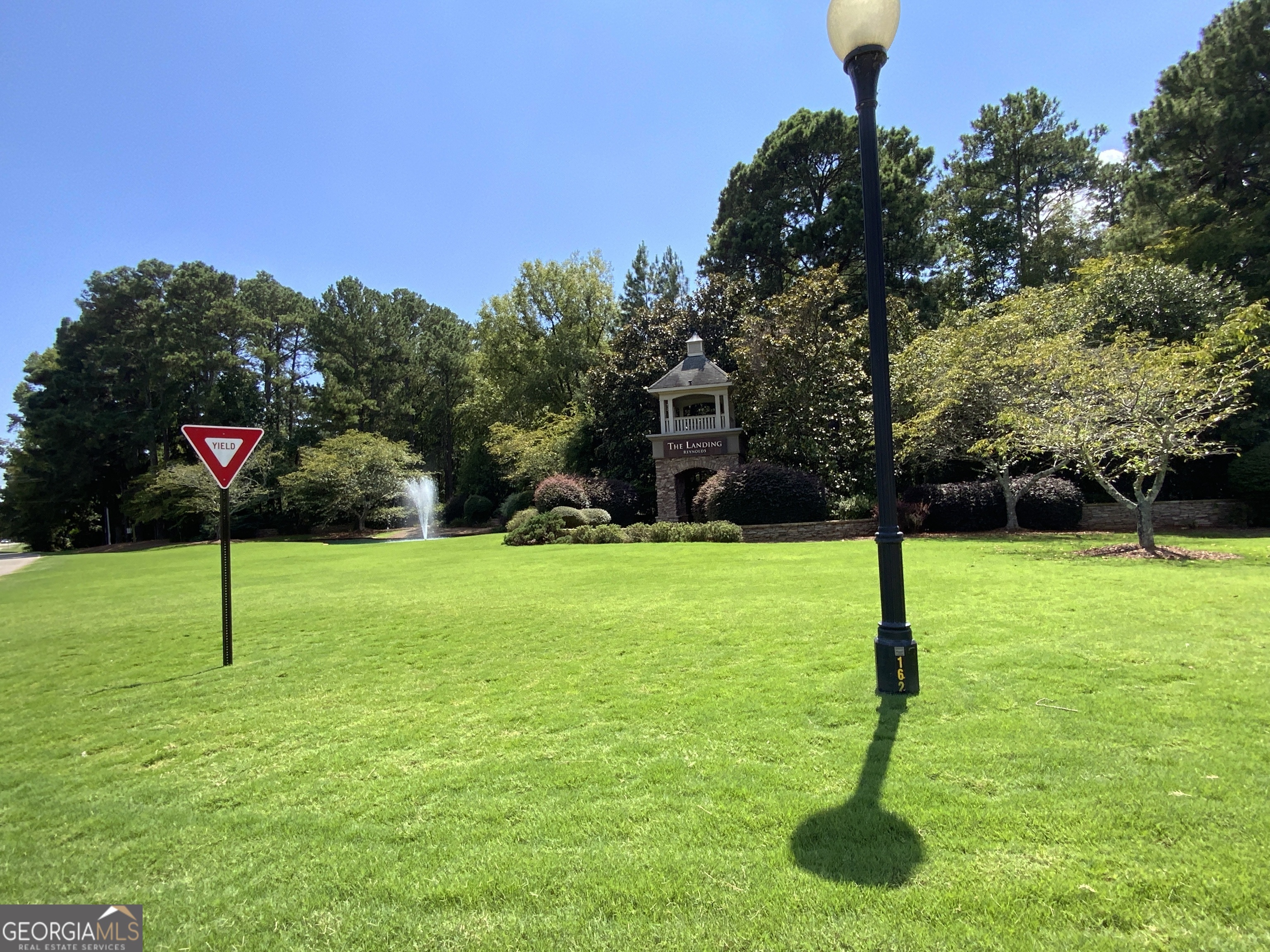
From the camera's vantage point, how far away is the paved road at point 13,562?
23419 mm

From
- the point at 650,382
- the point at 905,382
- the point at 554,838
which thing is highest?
the point at 650,382

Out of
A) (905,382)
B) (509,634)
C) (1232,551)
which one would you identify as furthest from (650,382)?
(509,634)

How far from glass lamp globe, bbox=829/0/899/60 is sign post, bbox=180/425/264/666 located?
6.12 m

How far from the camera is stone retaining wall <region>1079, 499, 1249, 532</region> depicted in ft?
58.6

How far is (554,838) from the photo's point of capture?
9.09 feet

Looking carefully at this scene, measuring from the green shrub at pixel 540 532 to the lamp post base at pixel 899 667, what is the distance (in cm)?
1576

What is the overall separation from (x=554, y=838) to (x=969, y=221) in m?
39.8

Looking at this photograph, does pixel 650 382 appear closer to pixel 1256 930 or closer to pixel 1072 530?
pixel 1072 530

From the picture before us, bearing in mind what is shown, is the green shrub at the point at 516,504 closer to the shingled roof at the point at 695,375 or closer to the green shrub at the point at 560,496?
the green shrub at the point at 560,496

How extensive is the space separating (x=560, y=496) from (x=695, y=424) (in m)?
6.11

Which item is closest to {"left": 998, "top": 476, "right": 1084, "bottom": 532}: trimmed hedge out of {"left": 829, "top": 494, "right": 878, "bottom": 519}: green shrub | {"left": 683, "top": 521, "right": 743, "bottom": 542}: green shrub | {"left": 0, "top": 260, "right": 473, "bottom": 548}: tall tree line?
{"left": 829, "top": 494, "right": 878, "bottom": 519}: green shrub

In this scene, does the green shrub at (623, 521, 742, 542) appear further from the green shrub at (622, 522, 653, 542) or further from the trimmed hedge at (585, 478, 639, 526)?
the trimmed hedge at (585, 478, 639, 526)

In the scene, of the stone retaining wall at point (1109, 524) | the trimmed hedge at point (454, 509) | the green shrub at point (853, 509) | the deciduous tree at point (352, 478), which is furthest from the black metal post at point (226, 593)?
the trimmed hedge at point (454, 509)

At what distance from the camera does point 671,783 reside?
10.6 feet
